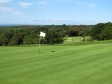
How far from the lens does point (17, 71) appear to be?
10.2 metres

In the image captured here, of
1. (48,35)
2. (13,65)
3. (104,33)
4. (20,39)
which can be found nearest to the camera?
(13,65)

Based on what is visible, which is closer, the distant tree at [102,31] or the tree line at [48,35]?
the distant tree at [102,31]

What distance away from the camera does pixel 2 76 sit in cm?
934

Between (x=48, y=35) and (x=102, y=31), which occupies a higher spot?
(x=102, y=31)

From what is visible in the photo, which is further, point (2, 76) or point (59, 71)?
point (59, 71)

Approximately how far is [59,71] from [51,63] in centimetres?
195

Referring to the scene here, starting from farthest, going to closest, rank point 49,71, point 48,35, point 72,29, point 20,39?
point 72,29 → point 20,39 → point 48,35 → point 49,71

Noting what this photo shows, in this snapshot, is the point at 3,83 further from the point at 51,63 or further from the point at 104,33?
the point at 104,33

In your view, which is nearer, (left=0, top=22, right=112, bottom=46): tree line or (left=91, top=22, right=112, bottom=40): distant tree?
(left=91, top=22, right=112, bottom=40): distant tree

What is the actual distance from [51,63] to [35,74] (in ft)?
8.47

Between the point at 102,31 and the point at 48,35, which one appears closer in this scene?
the point at 102,31

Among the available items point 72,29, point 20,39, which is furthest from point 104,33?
point 20,39

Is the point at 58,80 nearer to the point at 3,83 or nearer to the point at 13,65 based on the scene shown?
the point at 3,83

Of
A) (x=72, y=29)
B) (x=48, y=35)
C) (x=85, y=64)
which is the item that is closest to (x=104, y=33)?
(x=48, y=35)
